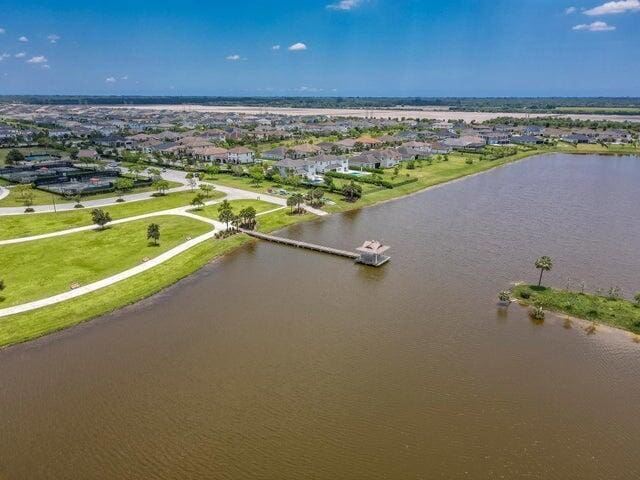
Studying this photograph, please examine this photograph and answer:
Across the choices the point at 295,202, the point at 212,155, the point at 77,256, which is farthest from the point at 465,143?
the point at 77,256

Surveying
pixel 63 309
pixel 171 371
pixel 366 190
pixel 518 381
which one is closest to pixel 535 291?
pixel 518 381

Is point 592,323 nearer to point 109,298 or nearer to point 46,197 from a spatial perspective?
point 109,298

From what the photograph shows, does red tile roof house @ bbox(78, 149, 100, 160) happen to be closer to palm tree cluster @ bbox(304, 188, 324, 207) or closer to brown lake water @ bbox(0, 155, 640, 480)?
palm tree cluster @ bbox(304, 188, 324, 207)

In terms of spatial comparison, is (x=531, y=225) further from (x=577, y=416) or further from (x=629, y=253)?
(x=577, y=416)

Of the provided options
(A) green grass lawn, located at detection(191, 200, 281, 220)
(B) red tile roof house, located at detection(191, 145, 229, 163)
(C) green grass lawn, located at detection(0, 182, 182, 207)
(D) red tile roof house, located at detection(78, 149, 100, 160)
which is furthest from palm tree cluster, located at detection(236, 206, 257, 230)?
(D) red tile roof house, located at detection(78, 149, 100, 160)

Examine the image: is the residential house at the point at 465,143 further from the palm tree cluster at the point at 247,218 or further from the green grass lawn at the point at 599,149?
the palm tree cluster at the point at 247,218

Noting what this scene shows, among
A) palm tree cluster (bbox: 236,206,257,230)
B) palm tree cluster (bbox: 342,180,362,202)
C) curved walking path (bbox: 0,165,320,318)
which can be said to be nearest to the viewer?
curved walking path (bbox: 0,165,320,318)

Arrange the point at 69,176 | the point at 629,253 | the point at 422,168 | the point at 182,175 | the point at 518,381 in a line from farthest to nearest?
the point at 422,168 < the point at 182,175 < the point at 69,176 < the point at 629,253 < the point at 518,381
